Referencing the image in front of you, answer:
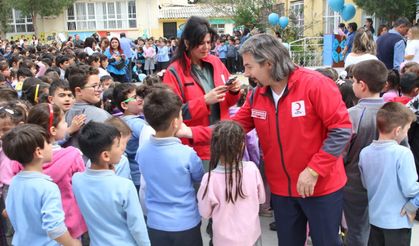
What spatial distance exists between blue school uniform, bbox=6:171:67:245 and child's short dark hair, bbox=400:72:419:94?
3210 mm

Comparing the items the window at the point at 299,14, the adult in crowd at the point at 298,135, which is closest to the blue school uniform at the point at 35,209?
the adult in crowd at the point at 298,135

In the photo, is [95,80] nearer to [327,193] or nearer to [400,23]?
[327,193]

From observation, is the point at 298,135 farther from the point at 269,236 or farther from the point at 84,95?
Answer: the point at 84,95

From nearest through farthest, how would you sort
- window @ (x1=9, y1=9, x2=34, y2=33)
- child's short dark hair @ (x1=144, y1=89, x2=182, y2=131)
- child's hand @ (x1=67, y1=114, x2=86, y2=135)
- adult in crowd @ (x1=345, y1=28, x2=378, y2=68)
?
child's short dark hair @ (x1=144, y1=89, x2=182, y2=131) < child's hand @ (x1=67, y1=114, x2=86, y2=135) < adult in crowd @ (x1=345, y1=28, x2=378, y2=68) < window @ (x1=9, y1=9, x2=34, y2=33)

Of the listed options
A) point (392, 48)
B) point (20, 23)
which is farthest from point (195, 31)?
point (20, 23)

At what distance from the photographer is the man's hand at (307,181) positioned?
88.0 inches

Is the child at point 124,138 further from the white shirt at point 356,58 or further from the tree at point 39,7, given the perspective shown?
the tree at point 39,7

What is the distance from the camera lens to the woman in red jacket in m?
2.75

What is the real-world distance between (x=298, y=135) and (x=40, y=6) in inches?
1316

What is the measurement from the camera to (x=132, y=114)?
11.7 ft

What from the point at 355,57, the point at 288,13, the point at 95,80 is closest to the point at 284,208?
the point at 95,80

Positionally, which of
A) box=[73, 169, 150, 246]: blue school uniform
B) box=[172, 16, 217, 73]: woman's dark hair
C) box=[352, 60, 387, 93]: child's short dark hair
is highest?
box=[172, 16, 217, 73]: woman's dark hair

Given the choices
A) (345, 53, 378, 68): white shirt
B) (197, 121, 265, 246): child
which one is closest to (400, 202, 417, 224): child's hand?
(197, 121, 265, 246): child

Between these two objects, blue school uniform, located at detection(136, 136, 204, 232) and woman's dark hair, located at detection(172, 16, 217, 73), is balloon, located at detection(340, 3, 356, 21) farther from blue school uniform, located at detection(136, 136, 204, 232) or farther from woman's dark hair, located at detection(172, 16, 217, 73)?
blue school uniform, located at detection(136, 136, 204, 232)
